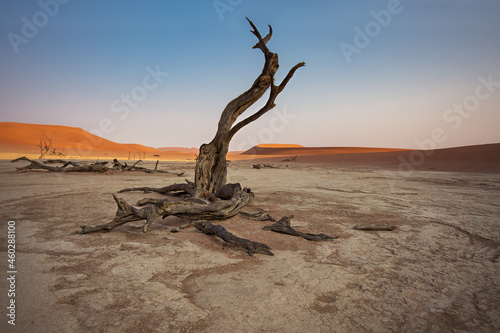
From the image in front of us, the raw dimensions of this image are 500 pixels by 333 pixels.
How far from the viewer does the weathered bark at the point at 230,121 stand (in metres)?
5.74

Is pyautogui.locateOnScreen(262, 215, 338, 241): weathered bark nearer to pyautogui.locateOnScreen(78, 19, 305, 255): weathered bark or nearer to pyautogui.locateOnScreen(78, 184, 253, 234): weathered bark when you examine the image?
pyautogui.locateOnScreen(78, 19, 305, 255): weathered bark

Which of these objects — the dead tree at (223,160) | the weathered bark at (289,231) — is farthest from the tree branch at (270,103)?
the weathered bark at (289,231)

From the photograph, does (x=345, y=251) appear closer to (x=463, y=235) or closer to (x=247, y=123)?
(x=463, y=235)

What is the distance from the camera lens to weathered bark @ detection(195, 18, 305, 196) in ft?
18.8

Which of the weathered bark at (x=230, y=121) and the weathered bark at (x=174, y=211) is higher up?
the weathered bark at (x=230, y=121)

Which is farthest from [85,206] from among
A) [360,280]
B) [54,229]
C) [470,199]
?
[470,199]

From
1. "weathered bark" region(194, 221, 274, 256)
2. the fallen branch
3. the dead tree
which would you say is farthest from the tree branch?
the fallen branch

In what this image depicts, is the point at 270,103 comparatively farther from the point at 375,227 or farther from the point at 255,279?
the point at 255,279

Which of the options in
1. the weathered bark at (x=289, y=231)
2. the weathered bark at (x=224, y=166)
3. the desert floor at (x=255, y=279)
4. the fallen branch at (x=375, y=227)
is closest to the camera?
the desert floor at (x=255, y=279)

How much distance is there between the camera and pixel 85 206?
5344 millimetres

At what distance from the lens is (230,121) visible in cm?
608

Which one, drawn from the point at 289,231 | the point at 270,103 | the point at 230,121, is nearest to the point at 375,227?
the point at 289,231

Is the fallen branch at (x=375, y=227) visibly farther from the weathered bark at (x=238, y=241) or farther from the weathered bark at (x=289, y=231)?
the weathered bark at (x=238, y=241)

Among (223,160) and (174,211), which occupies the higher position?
(223,160)
